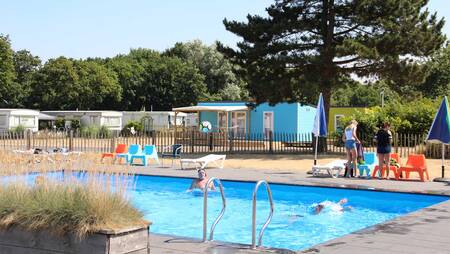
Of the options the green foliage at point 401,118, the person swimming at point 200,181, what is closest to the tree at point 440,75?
the green foliage at point 401,118

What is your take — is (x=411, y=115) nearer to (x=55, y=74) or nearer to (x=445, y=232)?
(x=445, y=232)

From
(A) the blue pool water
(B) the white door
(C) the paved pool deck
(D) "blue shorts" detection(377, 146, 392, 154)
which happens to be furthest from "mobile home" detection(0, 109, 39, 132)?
(C) the paved pool deck

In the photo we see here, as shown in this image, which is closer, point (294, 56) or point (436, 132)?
point (436, 132)

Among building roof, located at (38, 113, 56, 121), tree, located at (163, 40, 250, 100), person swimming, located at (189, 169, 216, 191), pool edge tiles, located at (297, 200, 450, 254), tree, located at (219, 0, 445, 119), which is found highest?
tree, located at (163, 40, 250, 100)

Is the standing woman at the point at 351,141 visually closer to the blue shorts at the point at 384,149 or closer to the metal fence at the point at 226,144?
the blue shorts at the point at 384,149

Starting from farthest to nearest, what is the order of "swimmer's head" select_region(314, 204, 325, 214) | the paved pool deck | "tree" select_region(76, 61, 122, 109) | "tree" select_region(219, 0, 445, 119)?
"tree" select_region(76, 61, 122, 109), "tree" select_region(219, 0, 445, 119), "swimmer's head" select_region(314, 204, 325, 214), the paved pool deck

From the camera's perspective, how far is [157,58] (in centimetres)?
7475

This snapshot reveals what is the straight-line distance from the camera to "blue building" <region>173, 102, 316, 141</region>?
3838cm

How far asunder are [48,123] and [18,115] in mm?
9375

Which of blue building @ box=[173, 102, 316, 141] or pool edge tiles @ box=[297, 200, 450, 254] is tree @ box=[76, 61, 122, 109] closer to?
blue building @ box=[173, 102, 316, 141]

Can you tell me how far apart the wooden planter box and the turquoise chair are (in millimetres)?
11772

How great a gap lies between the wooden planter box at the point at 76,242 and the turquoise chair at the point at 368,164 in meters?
11.8

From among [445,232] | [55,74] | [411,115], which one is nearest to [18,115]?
[55,74]

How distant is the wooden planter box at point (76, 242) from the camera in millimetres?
5273
